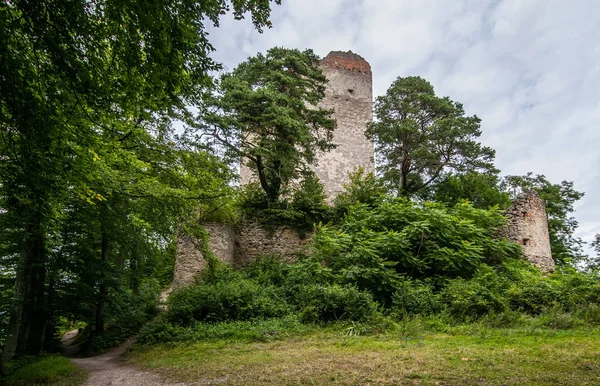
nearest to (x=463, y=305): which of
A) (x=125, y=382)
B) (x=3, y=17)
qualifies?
(x=125, y=382)

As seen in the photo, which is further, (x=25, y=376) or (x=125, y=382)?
(x=25, y=376)

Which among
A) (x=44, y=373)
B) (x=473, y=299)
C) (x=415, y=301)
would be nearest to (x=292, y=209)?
(x=415, y=301)

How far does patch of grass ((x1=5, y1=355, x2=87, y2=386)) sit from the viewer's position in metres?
5.47

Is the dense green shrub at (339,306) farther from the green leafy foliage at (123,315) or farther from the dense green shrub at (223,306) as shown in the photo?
the green leafy foliage at (123,315)

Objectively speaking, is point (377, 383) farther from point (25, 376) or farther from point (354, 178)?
point (354, 178)

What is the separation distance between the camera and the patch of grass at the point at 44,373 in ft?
17.9

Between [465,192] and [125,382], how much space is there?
47.6 ft

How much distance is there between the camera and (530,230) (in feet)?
41.3

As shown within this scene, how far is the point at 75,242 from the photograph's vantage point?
373 inches

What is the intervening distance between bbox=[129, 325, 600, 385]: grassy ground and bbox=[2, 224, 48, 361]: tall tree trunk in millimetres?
2095

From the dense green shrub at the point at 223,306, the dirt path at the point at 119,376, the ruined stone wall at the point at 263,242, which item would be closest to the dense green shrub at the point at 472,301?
the dense green shrub at the point at 223,306

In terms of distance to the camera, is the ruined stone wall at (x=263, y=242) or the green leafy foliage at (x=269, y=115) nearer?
the green leafy foliage at (x=269, y=115)

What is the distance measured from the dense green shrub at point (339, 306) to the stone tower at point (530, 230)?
7058mm

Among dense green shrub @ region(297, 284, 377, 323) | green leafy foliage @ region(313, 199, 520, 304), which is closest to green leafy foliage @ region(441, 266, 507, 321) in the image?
green leafy foliage @ region(313, 199, 520, 304)
